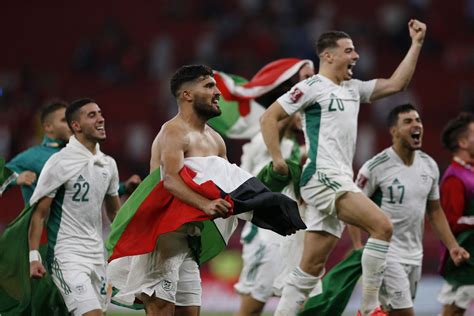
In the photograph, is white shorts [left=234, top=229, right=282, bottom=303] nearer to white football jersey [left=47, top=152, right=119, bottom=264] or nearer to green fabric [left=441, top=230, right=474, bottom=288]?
green fabric [left=441, top=230, right=474, bottom=288]

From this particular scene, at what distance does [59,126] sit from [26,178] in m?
0.82

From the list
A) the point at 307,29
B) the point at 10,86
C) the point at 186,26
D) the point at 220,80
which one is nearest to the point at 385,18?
the point at 307,29

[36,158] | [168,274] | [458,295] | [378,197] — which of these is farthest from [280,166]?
[458,295]

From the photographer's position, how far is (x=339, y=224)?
9.85 metres

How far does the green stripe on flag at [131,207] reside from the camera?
27.3ft

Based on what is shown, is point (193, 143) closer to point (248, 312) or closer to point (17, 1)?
point (248, 312)

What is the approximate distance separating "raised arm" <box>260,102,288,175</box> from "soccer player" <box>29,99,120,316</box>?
1.44m

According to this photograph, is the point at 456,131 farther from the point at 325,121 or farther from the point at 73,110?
the point at 73,110

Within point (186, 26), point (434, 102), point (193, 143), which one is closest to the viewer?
point (193, 143)

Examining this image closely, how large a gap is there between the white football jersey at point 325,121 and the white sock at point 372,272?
0.72 m

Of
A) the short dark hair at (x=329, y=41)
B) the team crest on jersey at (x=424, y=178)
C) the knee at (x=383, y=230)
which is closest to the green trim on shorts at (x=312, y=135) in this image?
the short dark hair at (x=329, y=41)

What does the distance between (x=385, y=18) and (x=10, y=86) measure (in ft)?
28.6

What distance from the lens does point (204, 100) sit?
8.39m

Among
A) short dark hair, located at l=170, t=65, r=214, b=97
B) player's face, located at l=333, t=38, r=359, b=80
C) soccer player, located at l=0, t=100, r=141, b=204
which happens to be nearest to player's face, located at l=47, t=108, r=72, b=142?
soccer player, located at l=0, t=100, r=141, b=204
